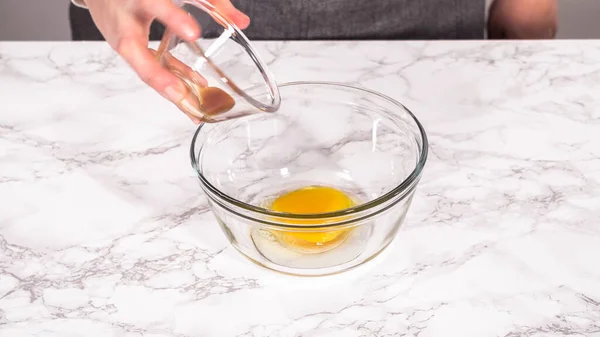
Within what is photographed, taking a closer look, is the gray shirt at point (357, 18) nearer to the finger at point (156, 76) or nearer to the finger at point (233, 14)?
the finger at point (233, 14)

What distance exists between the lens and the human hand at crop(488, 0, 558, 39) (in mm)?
1452

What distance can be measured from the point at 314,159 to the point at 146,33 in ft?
0.97

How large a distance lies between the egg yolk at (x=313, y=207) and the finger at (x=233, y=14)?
22cm

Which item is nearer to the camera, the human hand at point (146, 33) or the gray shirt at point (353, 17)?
the human hand at point (146, 33)

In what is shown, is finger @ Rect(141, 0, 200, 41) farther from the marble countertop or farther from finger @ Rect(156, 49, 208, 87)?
the marble countertop

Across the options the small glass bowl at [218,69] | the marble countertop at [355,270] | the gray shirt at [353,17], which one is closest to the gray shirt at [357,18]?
the gray shirt at [353,17]

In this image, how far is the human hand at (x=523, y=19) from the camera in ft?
4.76

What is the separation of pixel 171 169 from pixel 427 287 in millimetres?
386

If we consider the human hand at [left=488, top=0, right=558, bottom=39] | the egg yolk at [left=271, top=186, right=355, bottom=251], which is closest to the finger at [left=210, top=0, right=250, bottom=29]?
the egg yolk at [left=271, top=186, right=355, bottom=251]

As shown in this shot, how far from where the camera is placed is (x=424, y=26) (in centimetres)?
143

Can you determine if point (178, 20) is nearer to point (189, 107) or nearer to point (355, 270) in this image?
point (189, 107)

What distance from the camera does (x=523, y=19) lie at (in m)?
1.46

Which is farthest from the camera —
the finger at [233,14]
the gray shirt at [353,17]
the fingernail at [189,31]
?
the gray shirt at [353,17]

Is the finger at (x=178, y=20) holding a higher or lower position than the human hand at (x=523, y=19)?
higher
